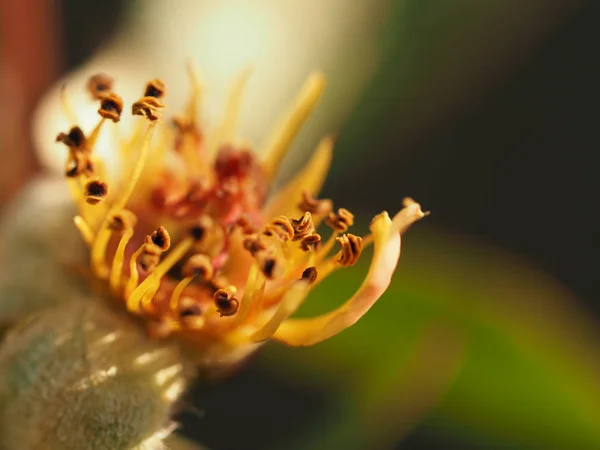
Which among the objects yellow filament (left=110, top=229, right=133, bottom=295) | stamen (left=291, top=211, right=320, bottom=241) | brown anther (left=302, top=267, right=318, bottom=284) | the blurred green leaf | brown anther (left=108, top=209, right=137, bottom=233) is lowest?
the blurred green leaf

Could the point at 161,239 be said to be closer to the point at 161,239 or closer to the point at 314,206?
the point at 161,239

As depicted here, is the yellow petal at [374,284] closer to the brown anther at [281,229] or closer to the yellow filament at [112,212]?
the brown anther at [281,229]

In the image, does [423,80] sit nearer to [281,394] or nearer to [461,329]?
[461,329]

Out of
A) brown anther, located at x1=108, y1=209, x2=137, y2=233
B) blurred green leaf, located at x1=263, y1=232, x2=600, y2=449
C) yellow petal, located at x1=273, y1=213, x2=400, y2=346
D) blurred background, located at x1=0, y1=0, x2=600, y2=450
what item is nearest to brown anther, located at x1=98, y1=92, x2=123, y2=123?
brown anther, located at x1=108, y1=209, x2=137, y2=233

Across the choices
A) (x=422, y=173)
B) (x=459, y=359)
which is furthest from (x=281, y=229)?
(x=422, y=173)

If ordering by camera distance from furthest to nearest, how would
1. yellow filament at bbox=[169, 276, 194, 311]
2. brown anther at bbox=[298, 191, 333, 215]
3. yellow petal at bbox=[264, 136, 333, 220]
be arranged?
yellow petal at bbox=[264, 136, 333, 220]
brown anther at bbox=[298, 191, 333, 215]
yellow filament at bbox=[169, 276, 194, 311]

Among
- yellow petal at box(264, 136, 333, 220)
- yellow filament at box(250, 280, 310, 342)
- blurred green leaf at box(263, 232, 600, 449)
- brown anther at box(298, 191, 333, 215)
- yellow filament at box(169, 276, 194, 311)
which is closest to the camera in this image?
yellow filament at box(250, 280, 310, 342)

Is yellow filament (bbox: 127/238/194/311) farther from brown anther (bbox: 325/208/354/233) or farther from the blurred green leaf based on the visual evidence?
the blurred green leaf
